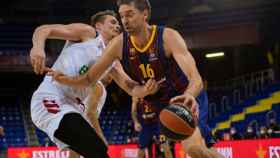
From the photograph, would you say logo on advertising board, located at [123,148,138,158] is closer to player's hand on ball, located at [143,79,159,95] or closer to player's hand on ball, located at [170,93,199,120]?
player's hand on ball, located at [143,79,159,95]

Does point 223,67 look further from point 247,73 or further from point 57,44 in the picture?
point 57,44

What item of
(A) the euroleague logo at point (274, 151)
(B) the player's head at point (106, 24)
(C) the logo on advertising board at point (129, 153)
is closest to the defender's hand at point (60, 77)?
(B) the player's head at point (106, 24)

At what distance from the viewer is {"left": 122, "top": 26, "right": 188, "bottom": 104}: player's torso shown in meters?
3.80

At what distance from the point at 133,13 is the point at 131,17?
1.3 inches

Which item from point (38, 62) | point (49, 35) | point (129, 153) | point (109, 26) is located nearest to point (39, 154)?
point (129, 153)

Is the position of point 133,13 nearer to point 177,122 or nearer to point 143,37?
point 143,37

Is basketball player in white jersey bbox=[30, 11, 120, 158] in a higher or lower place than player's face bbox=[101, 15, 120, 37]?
lower

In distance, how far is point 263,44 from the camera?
1977 centimetres

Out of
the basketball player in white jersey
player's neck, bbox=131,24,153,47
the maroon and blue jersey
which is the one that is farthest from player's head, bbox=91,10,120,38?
player's neck, bbox=131,24,153,47

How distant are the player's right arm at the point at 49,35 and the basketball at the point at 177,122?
2.93ft

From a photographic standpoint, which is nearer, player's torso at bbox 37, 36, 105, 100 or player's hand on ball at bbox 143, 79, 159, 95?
player's hand on ball at bbox 143, 79, 159, 95

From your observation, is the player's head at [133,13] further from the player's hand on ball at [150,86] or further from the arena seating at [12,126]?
the arena seating at [12,126]

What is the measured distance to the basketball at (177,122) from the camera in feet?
10.5

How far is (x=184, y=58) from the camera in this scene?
362 cm
